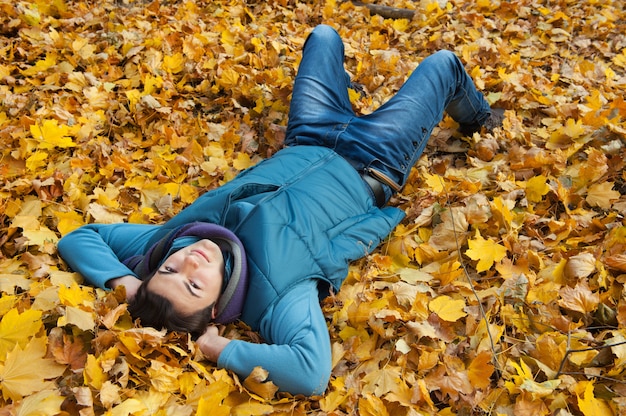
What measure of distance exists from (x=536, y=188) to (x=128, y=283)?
6.85 feet

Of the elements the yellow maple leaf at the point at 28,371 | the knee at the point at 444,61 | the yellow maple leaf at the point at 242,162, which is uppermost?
the knee at the point at 444,61

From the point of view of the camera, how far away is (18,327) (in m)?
1.77

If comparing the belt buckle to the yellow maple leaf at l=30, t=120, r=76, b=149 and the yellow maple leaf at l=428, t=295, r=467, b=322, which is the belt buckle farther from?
the yellow maple leaf at l=30, t=120, r=76, b=149

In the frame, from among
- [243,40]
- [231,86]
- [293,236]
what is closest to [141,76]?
[231,86]

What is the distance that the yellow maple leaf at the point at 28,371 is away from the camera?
1632 mm

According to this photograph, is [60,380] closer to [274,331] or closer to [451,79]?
[274,331]

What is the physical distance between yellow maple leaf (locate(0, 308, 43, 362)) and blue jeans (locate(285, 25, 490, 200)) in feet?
5.66

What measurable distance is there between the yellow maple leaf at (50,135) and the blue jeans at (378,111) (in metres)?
1.36

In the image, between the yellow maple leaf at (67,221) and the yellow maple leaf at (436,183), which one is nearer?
the yellow maple leaf at (67,221)

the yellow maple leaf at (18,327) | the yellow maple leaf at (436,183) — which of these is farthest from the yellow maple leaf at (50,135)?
the yellow maple leaf at (436,183)

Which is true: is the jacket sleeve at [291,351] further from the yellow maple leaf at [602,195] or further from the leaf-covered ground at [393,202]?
the yellow maple leaf at [602,195]

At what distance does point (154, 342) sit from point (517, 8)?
407 cm

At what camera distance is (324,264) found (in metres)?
2.24

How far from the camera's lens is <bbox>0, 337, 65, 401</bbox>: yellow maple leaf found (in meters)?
1.63
